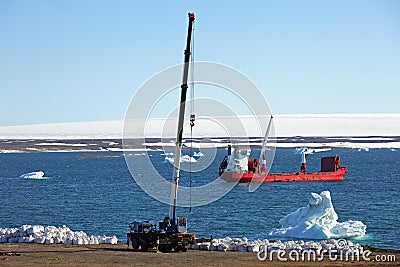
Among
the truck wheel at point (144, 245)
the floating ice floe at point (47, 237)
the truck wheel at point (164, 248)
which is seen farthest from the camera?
the floating ice floe at point (47, 237)

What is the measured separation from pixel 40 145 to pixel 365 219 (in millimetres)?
156415

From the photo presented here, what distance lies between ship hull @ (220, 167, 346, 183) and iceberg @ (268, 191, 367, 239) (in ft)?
133

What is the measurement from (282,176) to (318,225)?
1915 inches

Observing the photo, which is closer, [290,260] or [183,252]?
[290,260]

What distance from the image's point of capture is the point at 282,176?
278 ft

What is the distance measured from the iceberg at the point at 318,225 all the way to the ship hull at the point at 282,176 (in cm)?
4054

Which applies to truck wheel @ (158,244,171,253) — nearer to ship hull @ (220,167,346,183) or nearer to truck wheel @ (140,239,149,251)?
truck wheel @ (140,239,149,251)

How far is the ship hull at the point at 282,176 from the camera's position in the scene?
79.2 meters

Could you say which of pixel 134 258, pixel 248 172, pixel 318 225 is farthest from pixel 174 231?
pixel 248 172

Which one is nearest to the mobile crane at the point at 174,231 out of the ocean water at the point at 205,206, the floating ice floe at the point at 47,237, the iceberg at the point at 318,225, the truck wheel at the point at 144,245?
the truck wheel at the point at 144,245

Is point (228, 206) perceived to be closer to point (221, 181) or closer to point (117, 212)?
point (117, 212)

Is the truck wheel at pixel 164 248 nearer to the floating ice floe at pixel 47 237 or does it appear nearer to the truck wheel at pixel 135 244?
the truck wheel at pixel 135 244

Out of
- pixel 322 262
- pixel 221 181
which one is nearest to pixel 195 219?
pixel 322 262

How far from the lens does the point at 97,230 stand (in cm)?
4312
